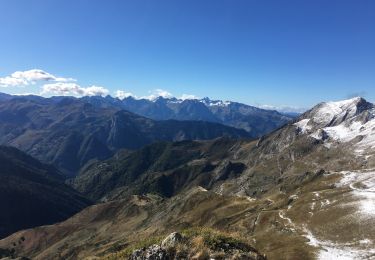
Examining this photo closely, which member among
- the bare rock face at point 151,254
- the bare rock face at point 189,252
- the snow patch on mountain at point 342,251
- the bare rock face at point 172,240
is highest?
the bare rock face at point 172,240

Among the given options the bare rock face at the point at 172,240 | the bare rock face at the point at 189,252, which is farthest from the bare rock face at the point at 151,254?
the bare rock face at the point at 172,240

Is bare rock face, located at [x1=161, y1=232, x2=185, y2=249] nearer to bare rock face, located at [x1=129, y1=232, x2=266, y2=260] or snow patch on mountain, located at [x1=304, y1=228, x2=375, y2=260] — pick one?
bare rock face, located at [x1=129, y1=232, x2=266, y2=260]

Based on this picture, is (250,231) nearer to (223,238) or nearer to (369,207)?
(369,207)

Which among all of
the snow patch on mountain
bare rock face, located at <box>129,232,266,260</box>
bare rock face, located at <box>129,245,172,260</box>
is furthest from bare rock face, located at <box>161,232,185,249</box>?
the snow patch on mountain

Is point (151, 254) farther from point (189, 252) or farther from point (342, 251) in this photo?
point (342, 251)

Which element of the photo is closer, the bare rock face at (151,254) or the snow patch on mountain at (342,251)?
the bare rock face at (151,254)

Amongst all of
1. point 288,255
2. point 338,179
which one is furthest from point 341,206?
point 338,179

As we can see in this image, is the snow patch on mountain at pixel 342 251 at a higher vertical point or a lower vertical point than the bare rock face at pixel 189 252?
lower

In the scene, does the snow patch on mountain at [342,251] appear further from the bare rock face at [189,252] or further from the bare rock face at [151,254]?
the bare rock face at [151,254]

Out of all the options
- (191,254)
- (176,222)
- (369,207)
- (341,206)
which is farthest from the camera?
(176,222)

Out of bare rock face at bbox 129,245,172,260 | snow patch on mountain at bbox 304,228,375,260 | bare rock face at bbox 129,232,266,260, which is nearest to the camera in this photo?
bare rock face at bbox 129,232,266,260

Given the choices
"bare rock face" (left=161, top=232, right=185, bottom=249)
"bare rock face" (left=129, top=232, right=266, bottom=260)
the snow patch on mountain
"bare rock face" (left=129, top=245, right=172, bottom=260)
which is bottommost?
the snow patch on mountain
